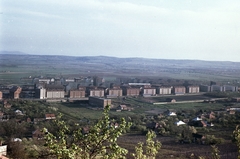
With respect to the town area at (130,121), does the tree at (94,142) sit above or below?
above

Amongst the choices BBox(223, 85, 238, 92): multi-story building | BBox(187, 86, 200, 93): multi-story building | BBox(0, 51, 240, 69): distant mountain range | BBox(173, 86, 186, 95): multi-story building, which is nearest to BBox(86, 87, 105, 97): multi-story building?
BBox(173, 86, 186, 95): multi-story building

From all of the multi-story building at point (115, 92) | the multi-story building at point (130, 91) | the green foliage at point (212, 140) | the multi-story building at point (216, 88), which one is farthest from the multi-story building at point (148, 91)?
the green foliage at point (212, 140)

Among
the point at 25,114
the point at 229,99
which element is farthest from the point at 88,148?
the point at 229,99

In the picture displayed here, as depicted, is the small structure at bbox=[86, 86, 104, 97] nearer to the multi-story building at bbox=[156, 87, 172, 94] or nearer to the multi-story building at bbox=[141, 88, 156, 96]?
the multi-story building at bbox=[141, 88, 156, 96]

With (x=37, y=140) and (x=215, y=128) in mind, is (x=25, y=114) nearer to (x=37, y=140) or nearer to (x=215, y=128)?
(x=37, y=140)

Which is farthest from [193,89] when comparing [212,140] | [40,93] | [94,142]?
[94,142]

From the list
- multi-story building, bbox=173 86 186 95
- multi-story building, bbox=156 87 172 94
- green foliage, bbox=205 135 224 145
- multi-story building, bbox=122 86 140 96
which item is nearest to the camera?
green foliage, bbox=205 135 224 145

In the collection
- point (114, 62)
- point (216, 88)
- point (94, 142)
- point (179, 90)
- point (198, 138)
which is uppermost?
point (114, 62)

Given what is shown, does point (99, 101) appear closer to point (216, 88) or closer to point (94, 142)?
point (216, 88)

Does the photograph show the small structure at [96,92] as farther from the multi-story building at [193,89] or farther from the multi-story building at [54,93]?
the multi-story building at [193,89]

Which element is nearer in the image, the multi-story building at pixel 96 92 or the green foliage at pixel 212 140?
the green foliage at pixel 212 140

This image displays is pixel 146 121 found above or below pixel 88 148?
below
